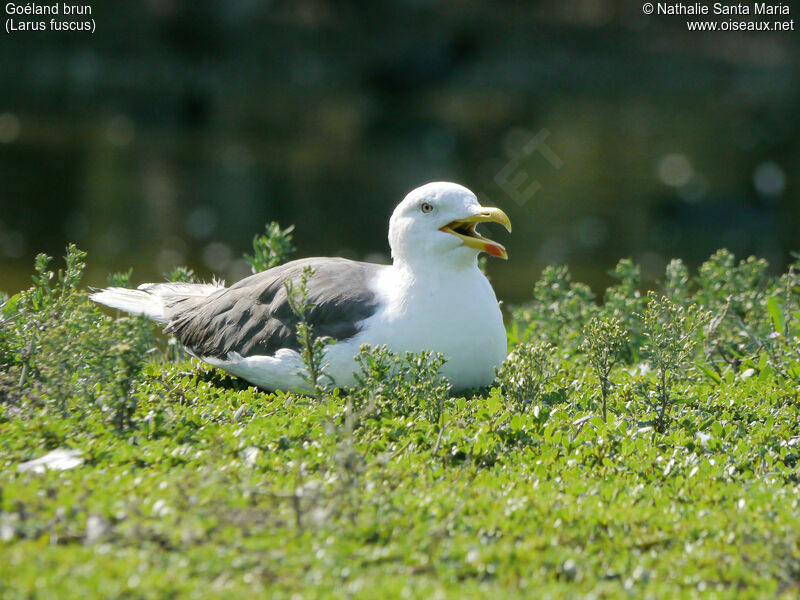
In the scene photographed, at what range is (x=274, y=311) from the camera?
6.60 meters

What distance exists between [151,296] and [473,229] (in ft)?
9.38

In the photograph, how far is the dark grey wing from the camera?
638 cm

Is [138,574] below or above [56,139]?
below

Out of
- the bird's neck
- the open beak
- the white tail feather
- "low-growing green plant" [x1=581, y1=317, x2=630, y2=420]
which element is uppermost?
the white tail feather

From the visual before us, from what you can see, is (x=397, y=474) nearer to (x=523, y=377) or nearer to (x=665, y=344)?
(x=523, y=377)

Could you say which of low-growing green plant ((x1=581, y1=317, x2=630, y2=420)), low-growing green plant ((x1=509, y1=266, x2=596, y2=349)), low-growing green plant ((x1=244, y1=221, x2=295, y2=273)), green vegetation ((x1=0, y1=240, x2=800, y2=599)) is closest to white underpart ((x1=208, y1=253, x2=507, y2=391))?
green vegetation ((x1=0, y1=240, x2=800, y2=599))

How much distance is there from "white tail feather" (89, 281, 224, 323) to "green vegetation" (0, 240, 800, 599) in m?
0.81

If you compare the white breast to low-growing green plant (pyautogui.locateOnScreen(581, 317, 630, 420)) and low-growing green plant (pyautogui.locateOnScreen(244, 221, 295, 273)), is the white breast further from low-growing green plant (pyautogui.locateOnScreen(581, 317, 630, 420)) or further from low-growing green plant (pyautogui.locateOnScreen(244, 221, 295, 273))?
low-growing green plant (pyautogui.locateOnScreen(244, 221, 295, 273))

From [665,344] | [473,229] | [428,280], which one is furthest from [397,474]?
[473,229]

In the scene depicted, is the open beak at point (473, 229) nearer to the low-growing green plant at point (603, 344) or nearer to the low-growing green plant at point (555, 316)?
the low-growing green plant at point (603, 344)

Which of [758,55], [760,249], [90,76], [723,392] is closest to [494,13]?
[758,55]

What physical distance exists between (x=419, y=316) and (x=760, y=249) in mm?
12178

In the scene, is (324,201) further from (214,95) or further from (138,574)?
(138,574)

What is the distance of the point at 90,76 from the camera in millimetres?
30750
